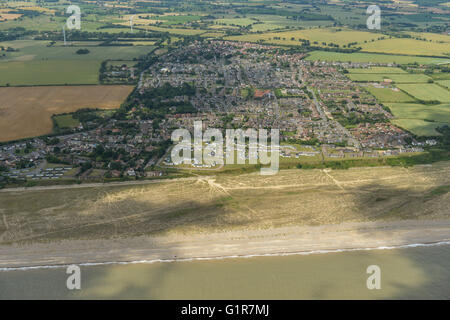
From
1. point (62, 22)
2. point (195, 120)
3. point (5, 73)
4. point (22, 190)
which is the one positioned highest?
point (62, 22)

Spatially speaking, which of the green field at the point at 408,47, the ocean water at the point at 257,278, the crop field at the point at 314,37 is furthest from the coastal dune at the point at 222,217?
the crop field at the point at 314,37

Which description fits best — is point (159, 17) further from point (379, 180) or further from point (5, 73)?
point (379, 180)

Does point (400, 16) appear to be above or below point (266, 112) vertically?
above

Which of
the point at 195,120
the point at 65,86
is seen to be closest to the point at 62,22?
the point at 65,86

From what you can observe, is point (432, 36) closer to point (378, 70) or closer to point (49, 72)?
point (378, 70)

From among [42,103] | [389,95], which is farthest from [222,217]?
[389,95]

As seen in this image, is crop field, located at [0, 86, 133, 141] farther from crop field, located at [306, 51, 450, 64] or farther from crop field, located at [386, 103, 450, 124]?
crop field, located at [306, 51, 450, 64]
